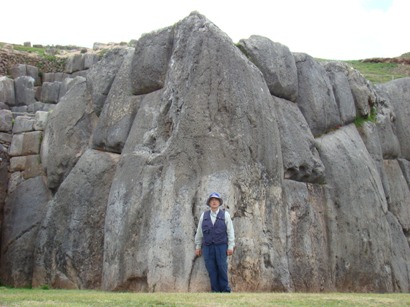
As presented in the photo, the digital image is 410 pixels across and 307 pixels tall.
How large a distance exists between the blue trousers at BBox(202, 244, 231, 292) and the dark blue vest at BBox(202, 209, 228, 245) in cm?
11

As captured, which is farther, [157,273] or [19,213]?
[19,213]

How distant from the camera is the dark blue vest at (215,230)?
13023 millimetres

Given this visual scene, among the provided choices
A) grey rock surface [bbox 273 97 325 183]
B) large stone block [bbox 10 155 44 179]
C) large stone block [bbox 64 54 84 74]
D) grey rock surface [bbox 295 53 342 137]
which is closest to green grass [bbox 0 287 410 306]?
grey rock surface [bbox 273 97 325 183]

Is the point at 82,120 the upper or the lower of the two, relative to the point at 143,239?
upper

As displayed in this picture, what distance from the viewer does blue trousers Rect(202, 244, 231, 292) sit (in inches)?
511

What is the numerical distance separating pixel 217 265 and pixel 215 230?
707 millimetres

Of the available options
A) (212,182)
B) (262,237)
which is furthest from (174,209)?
(262,237)

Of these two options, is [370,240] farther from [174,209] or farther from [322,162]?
[174,209]

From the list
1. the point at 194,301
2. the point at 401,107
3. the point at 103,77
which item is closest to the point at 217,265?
the point at 194,301

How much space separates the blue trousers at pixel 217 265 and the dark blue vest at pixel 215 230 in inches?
4.4

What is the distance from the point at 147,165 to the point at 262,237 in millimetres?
3085

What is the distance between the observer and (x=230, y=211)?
1386 centimetres

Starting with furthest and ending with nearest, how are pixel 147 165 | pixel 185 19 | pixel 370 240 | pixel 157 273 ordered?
pixel 370 240 < pixel 185 19 < pixel 147 165 < pixel 157 273

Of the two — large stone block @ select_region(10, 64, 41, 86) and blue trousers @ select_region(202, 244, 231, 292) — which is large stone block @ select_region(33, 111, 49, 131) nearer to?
blue trousers @ select_region(202, 244, 231, 292)
